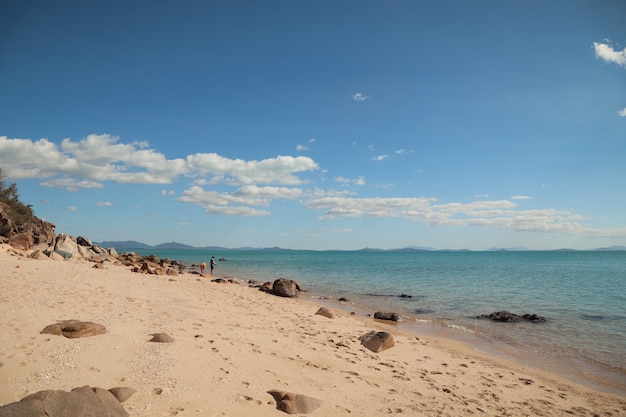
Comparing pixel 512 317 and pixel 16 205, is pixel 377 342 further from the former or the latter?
pixel 16 205

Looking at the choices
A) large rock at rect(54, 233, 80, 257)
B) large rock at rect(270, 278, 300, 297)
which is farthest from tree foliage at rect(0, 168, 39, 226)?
large rock at rect(270, 278, 300, 297)

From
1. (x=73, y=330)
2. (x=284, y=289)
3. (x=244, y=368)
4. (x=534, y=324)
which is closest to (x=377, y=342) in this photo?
(x=244, y=368)

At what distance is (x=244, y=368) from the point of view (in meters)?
7.51

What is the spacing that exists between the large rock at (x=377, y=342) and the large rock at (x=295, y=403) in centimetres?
491

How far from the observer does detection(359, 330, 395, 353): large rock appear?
35.4 feet

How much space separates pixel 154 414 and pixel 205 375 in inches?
65.9

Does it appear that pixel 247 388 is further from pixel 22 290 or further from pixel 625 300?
pixel 625 300

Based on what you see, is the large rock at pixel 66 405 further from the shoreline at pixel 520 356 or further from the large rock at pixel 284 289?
the large rock at pixel 284 289

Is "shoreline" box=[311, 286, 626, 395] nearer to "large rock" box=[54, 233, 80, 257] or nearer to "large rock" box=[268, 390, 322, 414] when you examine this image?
"large rock" box=[268, 390, 322, 414]

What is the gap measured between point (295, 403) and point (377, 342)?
5637mm

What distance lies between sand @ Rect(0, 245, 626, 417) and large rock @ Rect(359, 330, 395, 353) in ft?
0.86

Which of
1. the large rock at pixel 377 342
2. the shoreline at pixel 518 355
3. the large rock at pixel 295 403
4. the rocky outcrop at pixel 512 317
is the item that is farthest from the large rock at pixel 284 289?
the large rock at pixel 295 403

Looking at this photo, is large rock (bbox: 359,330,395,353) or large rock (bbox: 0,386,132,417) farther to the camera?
large rock (bbox: 359,330,395,353)

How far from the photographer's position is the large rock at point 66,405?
4035mm
